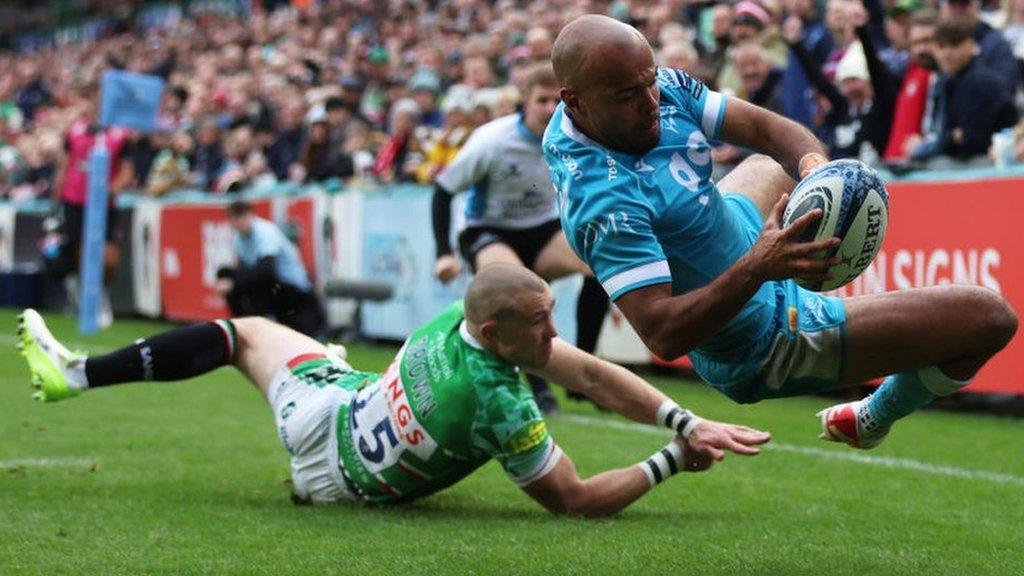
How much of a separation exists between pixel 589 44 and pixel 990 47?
6.62 m

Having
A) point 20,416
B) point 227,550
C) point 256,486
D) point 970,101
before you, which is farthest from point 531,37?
point 227,550

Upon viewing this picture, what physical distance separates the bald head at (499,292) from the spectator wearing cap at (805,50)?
19.2 feet

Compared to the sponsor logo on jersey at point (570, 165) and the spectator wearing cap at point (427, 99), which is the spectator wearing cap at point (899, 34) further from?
the sponsor logo on jersey at point (570, 165)

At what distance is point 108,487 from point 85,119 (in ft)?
39.2

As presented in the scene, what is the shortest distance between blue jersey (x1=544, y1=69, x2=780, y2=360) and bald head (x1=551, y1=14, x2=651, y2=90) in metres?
0.22

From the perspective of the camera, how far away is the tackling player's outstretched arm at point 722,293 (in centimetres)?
416

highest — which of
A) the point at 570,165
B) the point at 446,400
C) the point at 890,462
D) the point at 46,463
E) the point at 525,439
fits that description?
the point at 570,165

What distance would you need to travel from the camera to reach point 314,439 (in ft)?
20.5

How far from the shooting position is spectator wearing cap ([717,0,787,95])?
464 inches

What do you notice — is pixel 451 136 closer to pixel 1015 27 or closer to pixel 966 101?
pixel 1015 27

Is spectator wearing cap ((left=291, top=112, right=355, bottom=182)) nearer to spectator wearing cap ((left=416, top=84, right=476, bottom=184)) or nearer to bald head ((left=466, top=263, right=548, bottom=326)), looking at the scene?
spectator wearing cap ((left=416, top=84, right=476, bottom=184))

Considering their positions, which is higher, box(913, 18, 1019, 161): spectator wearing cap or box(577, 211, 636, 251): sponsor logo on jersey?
box(577, 211, 636, 251): sponsor logo on jersey

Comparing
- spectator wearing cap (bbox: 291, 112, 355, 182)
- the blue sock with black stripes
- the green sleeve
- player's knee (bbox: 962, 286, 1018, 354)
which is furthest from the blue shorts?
spectator wearing cap (bbox: 291, 112, 355, 182)

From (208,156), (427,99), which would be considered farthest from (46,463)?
(208,156)
